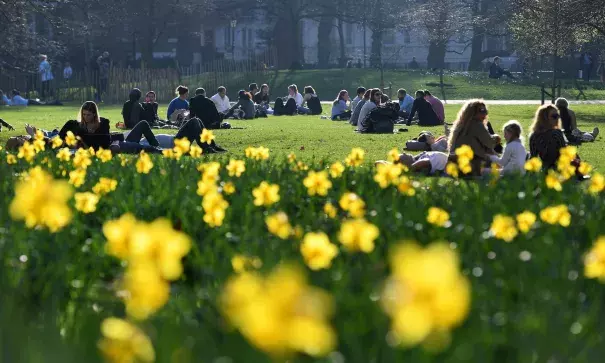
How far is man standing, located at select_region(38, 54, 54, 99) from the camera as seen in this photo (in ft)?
161

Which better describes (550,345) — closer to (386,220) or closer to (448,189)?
(386,220)

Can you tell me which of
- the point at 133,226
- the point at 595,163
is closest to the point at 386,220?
the point at 133,226

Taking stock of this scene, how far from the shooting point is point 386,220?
23.6ft

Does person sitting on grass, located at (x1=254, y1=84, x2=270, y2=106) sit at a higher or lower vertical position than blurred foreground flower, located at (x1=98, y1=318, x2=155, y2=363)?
lower

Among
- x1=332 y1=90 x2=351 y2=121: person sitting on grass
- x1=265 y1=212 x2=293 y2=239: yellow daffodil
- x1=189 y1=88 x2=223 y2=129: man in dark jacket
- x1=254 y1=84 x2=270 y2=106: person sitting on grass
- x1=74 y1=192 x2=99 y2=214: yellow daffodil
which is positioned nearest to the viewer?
x1=265 y1=212 x2=293 y2=239: yellow daffodil

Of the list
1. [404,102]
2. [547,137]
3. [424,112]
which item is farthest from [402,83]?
[547,137]

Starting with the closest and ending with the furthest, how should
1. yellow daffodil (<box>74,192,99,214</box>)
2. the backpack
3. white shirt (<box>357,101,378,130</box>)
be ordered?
yellow daffodil (<box>74,192,99,214</box>) < the backpack < white shirt (<box>357,101,378,130</box>)

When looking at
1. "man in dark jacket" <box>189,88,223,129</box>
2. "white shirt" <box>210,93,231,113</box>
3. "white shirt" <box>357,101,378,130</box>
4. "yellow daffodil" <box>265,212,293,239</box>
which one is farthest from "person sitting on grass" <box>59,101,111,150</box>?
"white shirt" <box>210,93,231,113</box>

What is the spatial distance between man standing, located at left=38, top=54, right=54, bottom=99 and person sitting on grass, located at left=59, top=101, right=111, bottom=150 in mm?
33451

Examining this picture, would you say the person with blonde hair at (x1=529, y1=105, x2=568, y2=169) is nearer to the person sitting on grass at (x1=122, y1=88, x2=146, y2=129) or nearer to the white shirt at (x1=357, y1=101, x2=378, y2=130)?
the white shirt at (x1=357, y1=101, x2=378, y2=130)

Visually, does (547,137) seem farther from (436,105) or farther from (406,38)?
(406,38)

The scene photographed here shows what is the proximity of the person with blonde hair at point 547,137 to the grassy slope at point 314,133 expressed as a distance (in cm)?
243

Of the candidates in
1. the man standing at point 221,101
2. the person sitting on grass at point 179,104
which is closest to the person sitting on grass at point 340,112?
the man standing at point 221,101

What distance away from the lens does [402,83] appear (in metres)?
57.1
